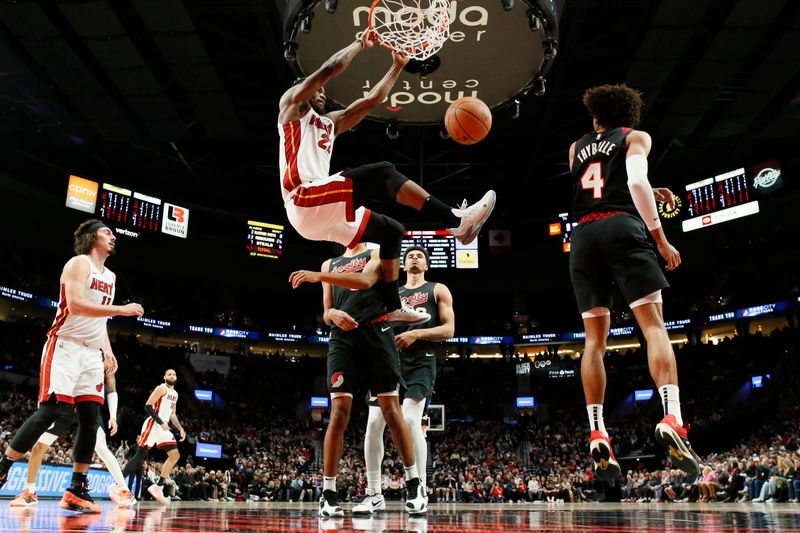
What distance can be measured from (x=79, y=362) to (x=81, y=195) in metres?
19.1

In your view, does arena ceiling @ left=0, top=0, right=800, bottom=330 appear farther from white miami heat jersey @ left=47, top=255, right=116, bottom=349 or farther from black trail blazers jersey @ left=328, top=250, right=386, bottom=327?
white miami heat jersey @ left=47, top=255, right=116, bottom=349

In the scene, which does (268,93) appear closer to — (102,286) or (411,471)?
(102,286)

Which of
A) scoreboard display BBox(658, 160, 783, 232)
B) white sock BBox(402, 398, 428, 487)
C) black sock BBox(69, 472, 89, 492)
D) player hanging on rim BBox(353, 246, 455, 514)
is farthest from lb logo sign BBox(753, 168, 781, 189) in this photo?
black sock BBox(69, 472, 89, 492)

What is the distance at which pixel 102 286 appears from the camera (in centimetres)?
536

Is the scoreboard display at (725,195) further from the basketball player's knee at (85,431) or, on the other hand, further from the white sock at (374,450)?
the basketball player's knee at (85,431)

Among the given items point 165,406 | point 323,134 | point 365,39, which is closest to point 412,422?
point 323,134

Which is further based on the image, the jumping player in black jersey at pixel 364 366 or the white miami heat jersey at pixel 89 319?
the white miami heat jersey at pixel 89 319

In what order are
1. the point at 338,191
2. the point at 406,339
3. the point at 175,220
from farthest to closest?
the point at 175,220
the point at 406,339
the point at 338,191

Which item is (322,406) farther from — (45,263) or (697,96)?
(697,96)

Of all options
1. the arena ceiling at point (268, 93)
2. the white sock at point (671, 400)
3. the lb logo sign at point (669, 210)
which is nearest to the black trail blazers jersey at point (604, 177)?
the white sock at point (671, 400)

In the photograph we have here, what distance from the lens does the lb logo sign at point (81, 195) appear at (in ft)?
72.2

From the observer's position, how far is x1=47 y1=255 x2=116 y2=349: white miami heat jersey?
512 centimetres

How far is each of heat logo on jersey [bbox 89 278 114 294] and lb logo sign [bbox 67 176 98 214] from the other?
1820 centimetres

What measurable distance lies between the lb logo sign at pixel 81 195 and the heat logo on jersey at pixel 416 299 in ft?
61.1
